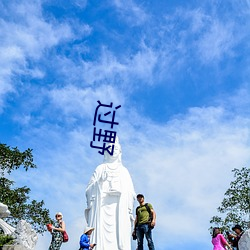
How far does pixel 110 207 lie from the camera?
15125mm

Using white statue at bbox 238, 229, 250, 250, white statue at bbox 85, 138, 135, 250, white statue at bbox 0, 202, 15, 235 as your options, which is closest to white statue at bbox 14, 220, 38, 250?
white statue at bbox 0, 202, 15, 235

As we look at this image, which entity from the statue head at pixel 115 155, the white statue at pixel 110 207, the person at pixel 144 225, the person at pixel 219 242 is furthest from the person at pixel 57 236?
the statue head at pixel 115 155

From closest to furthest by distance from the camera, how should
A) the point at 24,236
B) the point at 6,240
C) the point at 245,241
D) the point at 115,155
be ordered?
the point at 245,241
the point at 24,236
the point at 6,240
the point at 115,155

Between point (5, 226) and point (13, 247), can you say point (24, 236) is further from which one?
point (5, 226)

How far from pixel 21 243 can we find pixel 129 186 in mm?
5451

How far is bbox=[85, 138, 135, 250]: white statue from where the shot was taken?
1472 centimetres

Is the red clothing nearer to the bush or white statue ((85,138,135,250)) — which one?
the bush

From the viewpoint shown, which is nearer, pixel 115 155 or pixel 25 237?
pixel 25 237

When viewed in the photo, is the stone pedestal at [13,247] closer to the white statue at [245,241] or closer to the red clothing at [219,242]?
the red clothing at [219,242]

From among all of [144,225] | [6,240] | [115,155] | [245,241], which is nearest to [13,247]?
[6,240]

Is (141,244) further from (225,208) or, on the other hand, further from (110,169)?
(225,208)

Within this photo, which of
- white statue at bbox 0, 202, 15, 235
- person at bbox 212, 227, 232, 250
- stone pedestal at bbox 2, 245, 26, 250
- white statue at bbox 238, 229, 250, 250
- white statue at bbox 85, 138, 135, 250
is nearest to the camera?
white statue at bbox 238, 229, 250, 250

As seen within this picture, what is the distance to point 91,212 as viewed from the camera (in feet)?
49.7

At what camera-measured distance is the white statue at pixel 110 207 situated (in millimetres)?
14719
